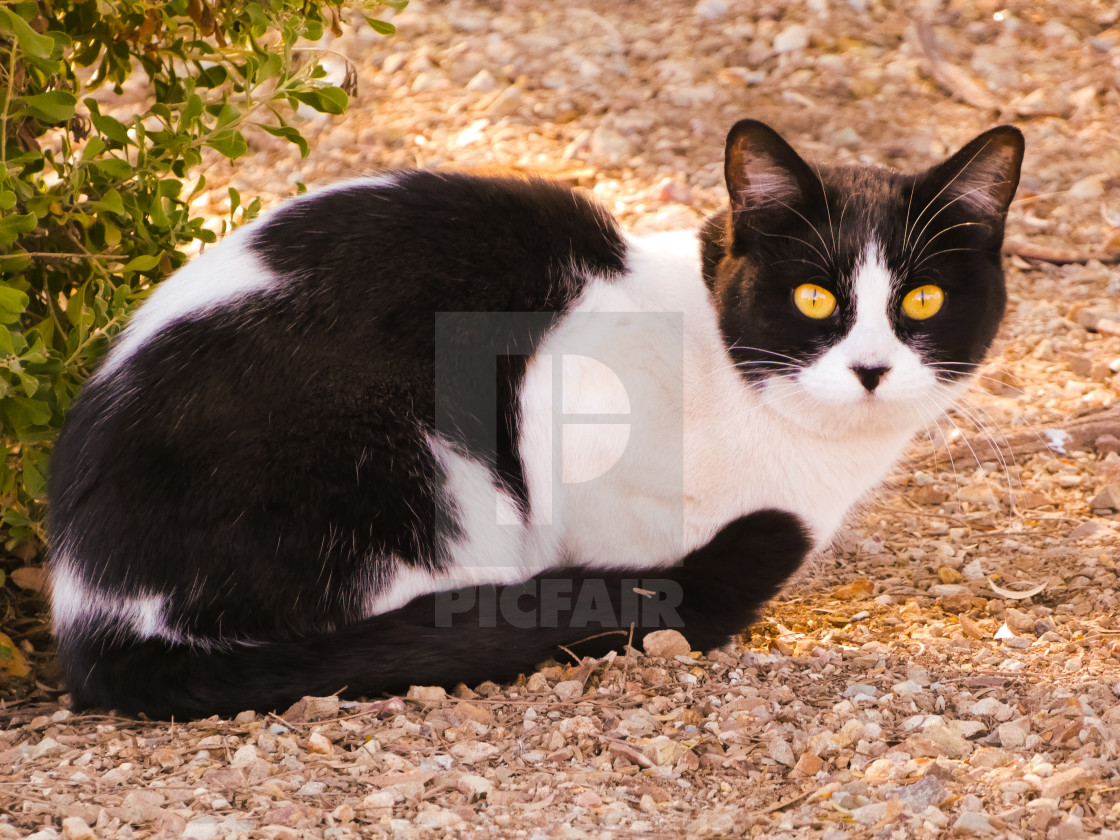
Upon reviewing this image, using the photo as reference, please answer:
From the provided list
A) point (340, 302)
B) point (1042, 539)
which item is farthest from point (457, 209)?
point (1042, 539)

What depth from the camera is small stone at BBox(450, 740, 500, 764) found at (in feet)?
5.49

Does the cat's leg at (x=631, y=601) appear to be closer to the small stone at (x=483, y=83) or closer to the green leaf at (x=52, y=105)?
the green leaf at (x=52, y=105)

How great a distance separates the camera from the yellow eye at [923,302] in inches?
78.2

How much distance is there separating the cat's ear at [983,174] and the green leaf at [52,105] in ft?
5.25


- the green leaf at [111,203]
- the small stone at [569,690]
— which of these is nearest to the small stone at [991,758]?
the small stone at [569,690]

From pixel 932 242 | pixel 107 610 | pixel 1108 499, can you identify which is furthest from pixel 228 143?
pixel 1108 499

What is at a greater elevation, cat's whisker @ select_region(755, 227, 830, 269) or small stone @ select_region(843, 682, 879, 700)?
cat's whisker @ select_region(755, 227, 830, 269)

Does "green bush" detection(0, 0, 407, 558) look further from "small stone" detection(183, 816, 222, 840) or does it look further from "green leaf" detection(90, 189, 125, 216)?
"small stone" detection(183, 816, 222, 840)

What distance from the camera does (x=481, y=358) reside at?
2.02 meters

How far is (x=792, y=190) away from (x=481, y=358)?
0.66 m

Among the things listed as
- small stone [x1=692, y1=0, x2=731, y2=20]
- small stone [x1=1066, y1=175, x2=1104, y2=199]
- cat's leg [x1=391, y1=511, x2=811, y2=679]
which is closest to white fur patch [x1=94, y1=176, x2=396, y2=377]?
cat's leg [x1=391, y1=511, x2=811, y2=679]

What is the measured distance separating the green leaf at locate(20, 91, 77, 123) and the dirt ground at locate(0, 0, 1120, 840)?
0.93 m

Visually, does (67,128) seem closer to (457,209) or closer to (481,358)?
(457,209)

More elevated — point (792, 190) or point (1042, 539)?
point (792, 190)
